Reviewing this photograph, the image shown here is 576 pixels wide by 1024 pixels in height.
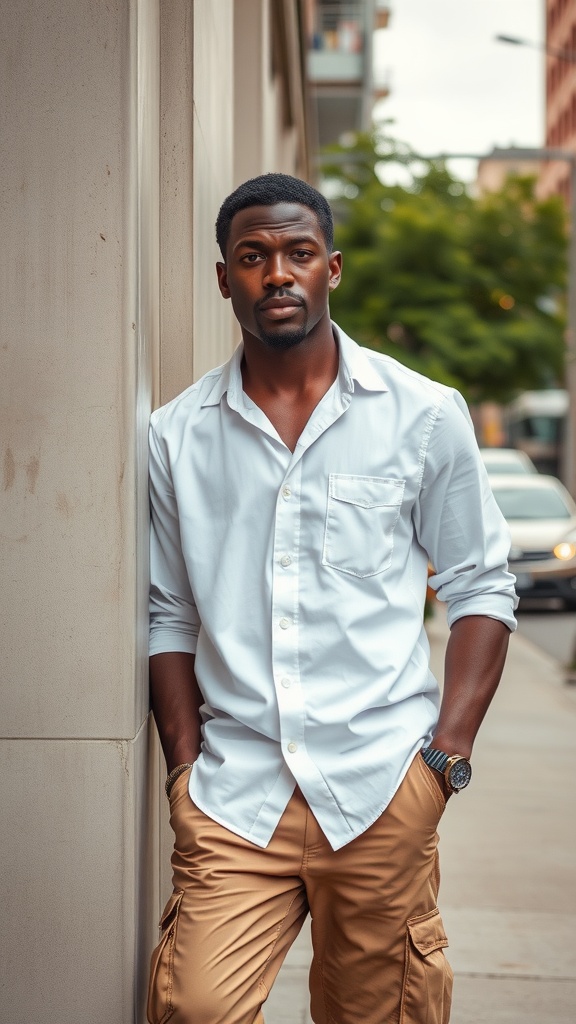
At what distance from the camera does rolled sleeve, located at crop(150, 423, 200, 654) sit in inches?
109

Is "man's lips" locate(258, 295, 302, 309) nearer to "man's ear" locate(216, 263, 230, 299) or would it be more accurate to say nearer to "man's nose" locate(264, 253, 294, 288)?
"man's nose" locate(264, 253, 294, 288)

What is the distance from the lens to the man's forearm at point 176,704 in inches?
106

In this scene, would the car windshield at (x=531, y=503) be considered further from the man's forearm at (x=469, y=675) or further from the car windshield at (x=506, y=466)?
the man's forearm at (x=469, y=675)

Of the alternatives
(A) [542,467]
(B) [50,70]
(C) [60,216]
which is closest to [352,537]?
(C) [60,216]

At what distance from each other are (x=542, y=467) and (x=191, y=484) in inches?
1824

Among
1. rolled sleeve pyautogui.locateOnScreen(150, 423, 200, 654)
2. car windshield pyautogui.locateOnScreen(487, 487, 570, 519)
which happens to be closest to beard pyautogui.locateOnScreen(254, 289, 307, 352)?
rolled sleeve pyautogui.locateOnScreen(150, 423, 200, 654)

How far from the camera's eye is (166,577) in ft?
9.25

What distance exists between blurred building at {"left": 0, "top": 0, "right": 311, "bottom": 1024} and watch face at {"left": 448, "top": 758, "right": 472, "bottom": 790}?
0.65 meters

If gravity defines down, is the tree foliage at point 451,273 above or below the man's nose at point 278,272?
above

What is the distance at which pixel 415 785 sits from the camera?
248cm

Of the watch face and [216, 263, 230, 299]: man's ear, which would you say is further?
[216, 263, 230, 299]: man's ear

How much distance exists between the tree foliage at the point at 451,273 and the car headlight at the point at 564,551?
8593mm

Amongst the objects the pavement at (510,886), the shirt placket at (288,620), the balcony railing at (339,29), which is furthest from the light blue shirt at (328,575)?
the balcony railing at (339,29)

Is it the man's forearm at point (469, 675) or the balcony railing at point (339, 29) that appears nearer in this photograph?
the man's forearm at point (469, 675)
